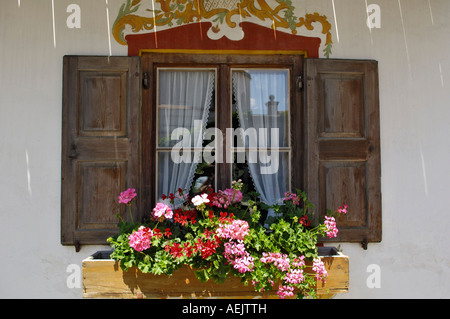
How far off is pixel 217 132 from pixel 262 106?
0.40 metres

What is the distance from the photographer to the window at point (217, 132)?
10.2ft

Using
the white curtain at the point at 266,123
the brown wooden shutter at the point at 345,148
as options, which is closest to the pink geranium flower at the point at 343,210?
the brown wooden shutter at the point at 345,148

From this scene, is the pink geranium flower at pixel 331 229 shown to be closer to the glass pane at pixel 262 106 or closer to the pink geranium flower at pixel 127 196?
the glass pane at pixel 262 106

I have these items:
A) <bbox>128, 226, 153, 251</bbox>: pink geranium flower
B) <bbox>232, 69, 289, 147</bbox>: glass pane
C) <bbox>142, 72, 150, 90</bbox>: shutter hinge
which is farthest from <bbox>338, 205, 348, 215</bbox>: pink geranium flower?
<bbox>142, 72, 150, 90</bbox>: shutter hinge

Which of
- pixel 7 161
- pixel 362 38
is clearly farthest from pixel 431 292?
pixel 7 161

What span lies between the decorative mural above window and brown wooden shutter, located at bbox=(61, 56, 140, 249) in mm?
313

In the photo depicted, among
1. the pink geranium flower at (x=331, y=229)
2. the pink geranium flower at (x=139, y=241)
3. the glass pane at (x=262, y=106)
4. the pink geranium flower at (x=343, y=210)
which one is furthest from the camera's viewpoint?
the glass pane at (x=262, y=106)

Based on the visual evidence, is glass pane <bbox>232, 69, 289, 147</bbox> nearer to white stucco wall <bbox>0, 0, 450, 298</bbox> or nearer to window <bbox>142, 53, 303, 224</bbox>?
window <bbox>142, 53, 303, 224</bbox>

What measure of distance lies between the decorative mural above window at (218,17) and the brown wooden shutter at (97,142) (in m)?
0.31

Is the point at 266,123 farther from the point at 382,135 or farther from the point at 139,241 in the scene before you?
the point at 139,241

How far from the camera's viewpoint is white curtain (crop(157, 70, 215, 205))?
3.29m

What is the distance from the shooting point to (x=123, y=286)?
109 inches

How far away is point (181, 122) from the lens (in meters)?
3.32

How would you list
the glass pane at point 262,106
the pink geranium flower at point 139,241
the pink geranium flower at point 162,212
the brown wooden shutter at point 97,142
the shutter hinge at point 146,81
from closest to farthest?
1. the pink geranium flower at point 139,241
2. the pink geranium flower at point 162,212
3. the brown wooden shutter at point 97,142
4. the shutter hinge at point 146,81
5. the glass pane at point 262,106
